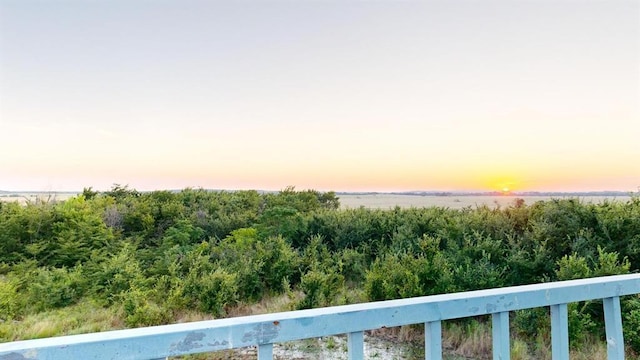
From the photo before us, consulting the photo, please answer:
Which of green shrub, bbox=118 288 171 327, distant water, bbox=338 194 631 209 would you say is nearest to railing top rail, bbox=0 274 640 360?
green shrub, bbox=118 288 171 327

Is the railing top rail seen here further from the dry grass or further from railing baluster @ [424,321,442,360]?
the dry grass

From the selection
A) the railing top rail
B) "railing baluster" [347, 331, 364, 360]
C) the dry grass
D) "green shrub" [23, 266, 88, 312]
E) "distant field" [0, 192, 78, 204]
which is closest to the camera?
the railing top rail

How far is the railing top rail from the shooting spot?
64 cm

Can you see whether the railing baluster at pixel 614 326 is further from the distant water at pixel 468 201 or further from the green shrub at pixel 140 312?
the distant water at pixel 468 201

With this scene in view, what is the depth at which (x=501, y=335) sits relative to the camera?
3.10ft

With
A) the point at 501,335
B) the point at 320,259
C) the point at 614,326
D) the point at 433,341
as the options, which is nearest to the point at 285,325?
the point at 433,341

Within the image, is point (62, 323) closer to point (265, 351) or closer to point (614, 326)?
point (265, 351)

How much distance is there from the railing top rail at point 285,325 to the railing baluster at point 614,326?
0.55ft

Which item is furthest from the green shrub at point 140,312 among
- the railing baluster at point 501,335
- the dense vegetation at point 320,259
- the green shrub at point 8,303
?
the railing baluster at point 501,335

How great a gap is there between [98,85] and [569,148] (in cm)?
875

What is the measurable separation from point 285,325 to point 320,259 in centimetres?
487

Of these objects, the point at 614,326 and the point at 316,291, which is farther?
the point at 316,291

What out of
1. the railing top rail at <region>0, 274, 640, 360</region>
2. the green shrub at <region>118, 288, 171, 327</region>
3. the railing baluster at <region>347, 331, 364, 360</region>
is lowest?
the green shrub at <region>118, 288, 171, 327</region>

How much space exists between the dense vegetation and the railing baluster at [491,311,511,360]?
9.09 ft
